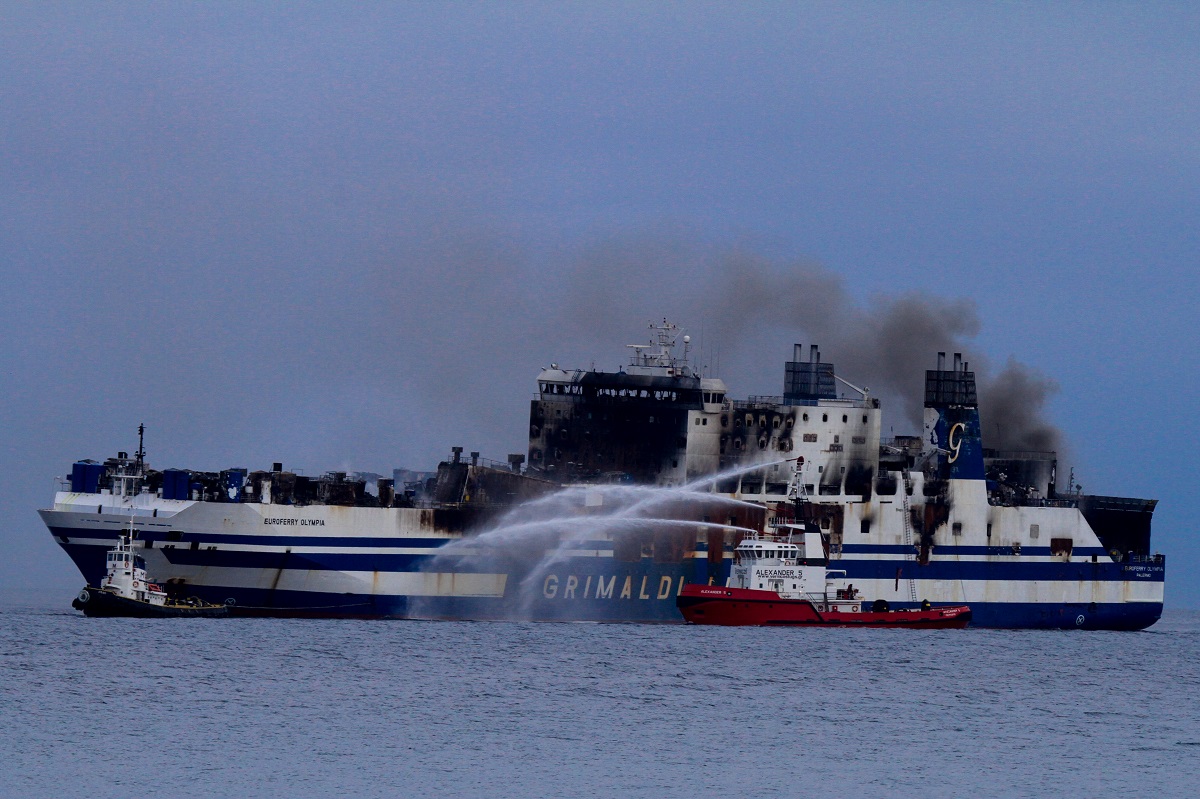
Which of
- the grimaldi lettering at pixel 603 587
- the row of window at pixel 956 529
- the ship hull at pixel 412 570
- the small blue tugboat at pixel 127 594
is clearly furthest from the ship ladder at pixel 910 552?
the small blue tugboat at pixel 127 594

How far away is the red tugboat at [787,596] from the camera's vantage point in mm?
74375

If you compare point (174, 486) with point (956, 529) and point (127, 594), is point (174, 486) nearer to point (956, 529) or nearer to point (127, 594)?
point (127, 594)

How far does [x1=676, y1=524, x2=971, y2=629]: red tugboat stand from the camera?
74375 millimetres

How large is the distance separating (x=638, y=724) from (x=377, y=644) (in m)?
19.4

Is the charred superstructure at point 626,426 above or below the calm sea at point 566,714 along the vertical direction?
above

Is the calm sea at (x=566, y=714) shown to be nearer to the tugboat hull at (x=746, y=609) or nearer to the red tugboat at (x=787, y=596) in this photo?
the tugboat hull at (x=746, y=609)

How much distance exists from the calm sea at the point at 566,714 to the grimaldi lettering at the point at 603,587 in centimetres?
161

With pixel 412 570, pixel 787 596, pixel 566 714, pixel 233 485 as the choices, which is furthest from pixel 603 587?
pixel 566 714

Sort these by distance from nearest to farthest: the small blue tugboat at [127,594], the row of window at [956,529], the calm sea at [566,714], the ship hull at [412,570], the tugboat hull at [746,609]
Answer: the calm sea at [566,714] < the small blue tugboat at [127,594] < the ship hull at [412,570] < the tugboat hull at [746,609] < the row of window at [956,529]

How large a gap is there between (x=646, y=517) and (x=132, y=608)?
2115 centimetres

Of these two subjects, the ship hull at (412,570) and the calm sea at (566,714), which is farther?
the ship hull at (412,570)

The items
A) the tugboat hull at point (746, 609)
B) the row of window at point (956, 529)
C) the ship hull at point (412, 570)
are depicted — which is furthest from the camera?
the row of window at point (956, 529)

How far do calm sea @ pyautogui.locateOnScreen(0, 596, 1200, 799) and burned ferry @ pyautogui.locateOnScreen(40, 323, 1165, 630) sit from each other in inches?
81.1

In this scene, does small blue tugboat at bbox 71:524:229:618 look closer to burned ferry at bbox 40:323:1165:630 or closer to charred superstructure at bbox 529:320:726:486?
burned ferry at bbox 40:323:1165:630
